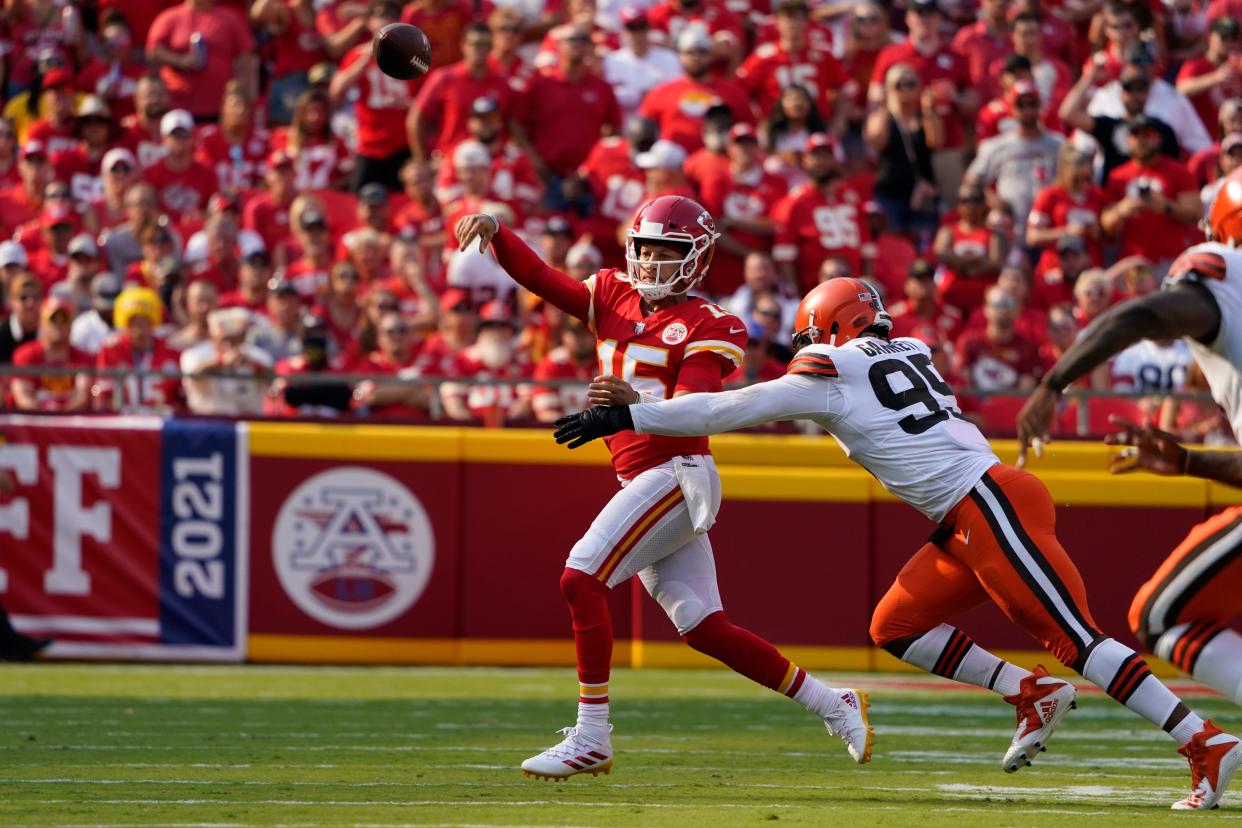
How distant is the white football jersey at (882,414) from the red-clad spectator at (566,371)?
4.95 m

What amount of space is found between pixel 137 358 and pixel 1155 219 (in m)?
6.57

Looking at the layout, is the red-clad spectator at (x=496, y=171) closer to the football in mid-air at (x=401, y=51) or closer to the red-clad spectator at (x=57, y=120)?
the red-clad spectator at (x=57, y=120)

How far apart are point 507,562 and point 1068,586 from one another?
5376 millimetres

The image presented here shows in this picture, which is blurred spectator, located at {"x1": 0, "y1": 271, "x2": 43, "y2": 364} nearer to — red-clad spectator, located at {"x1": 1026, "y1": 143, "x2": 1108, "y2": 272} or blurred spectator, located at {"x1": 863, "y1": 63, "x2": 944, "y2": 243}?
blurred spectator, located at {"x1": 863, "y1": 63, "x2": 944, "y2": 243}

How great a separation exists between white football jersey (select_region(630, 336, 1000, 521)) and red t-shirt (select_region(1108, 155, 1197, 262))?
7.27 m

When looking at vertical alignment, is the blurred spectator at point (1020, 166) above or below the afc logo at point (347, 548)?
above

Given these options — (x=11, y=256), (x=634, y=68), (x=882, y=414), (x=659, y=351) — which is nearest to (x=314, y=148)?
(x=634, y=68)

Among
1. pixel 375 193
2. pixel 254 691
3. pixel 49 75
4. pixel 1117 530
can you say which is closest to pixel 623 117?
pixel 375 193

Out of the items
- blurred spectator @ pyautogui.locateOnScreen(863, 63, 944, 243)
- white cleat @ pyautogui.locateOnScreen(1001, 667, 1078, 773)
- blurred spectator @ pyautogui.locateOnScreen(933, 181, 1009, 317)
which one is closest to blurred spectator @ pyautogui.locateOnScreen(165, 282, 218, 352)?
blurred spectator @ pyautogui.locateOnScreen(933, 181, 1009, 317)

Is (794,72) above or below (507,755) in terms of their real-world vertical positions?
above

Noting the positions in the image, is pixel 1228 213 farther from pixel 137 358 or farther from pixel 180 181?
pixel 180 181

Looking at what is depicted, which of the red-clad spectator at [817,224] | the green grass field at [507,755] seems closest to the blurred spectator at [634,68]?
the red-clad spectator at [817,224]

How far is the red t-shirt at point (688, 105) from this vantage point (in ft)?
44.6

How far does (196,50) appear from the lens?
47.4ft
